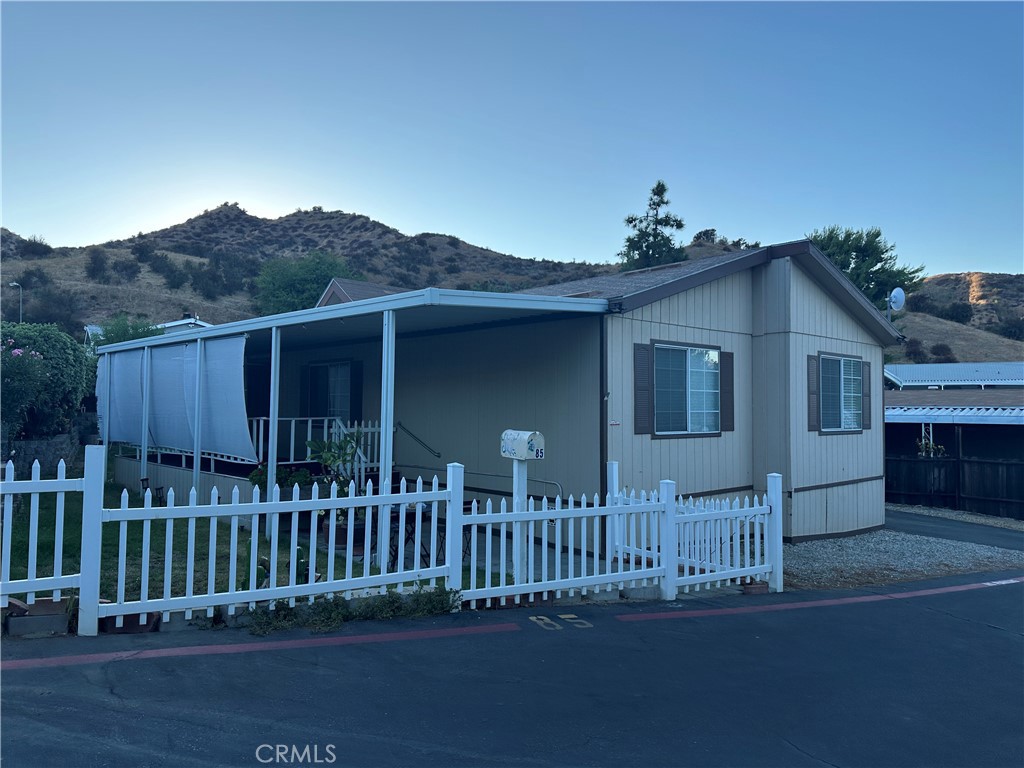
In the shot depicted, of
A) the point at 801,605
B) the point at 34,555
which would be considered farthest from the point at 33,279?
the point at 801,605

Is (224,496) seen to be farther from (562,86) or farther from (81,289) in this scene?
(81,289)

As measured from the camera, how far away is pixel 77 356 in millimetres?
13648

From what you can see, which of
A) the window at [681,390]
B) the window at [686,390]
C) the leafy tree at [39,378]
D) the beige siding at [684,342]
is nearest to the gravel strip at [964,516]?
the beige siding at [684,342]

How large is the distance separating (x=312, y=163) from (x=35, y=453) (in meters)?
11.5

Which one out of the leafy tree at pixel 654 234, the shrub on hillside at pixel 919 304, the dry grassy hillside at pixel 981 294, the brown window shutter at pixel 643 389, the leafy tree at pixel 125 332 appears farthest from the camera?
the dry grassy hillside at pixel 981 294

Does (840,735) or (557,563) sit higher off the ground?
(557,563)

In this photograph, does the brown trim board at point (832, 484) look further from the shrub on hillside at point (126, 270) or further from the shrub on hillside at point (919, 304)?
the shrub on hillside at point (919, 304)

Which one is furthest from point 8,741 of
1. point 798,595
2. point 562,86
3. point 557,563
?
point 562,86

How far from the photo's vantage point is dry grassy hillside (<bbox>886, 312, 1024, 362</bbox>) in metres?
47.9

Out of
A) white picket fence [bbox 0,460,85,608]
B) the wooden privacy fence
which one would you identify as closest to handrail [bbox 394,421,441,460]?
white picket fence [bbox 0,460,85,608]

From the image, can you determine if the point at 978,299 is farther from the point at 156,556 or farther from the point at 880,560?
the point at 156,556

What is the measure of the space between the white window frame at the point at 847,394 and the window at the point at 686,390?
2245 millimetres

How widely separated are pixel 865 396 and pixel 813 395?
7.07ft

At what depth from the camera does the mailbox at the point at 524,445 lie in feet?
23.9
